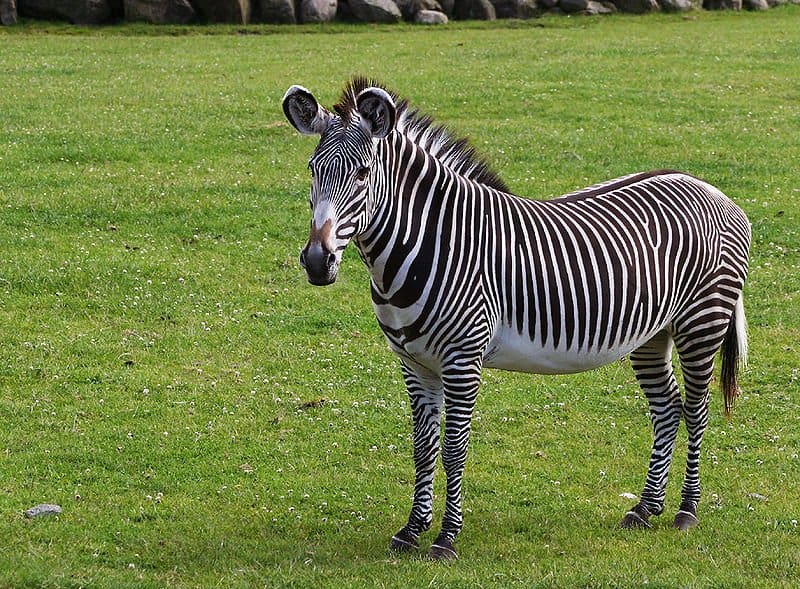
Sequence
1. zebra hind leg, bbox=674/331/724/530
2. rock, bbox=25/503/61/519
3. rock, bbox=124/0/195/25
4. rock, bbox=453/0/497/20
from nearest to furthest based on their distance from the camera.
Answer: rock, bbox=25/503/61/519 → zebra hind leg, bbox=674/331/724/530 → rock, bbox=124/0/195/25 → rock, bbox=453/0/497/20

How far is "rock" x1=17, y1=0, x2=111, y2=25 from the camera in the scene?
31.2 metres

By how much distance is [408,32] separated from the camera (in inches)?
1242

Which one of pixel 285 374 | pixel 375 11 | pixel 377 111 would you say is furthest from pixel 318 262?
pixel 375 11

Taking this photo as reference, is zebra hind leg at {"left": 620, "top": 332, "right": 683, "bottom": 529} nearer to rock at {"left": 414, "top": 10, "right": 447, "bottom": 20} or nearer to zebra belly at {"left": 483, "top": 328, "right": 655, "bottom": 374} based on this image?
zebra belly at {"left": 483, "top": 328, "right": 655, "bottom": 374}

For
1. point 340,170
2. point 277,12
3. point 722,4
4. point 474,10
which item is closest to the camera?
point 340,170

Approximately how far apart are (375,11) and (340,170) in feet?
88.5

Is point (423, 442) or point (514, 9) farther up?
point (514, 9)

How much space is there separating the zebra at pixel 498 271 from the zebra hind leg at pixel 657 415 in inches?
0.4

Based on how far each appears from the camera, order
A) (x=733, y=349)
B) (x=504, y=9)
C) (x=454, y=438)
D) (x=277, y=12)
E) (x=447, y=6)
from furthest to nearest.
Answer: (x=504, y=9), (x=447, y=6), (x=277, y=12), (x=733, y=349), (x=454, y=438)

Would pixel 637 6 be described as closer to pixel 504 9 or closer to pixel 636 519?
pixel 504 9

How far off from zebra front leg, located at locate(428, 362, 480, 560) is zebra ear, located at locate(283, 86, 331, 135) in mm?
1728

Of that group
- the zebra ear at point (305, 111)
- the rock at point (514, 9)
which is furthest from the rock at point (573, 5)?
the zebra ear at point (305, 111)

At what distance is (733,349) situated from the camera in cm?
862

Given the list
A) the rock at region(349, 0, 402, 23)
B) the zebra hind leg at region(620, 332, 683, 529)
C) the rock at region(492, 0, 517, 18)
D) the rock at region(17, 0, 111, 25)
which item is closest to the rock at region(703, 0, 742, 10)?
the rock at region(492, 0, 517, 18)
